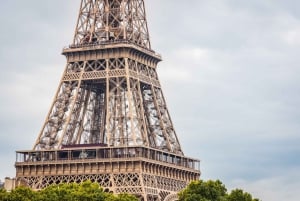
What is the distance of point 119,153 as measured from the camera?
12875 centimetres

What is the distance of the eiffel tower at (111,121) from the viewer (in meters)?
129

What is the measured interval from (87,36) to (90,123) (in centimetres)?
1119

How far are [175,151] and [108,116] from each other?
11.1 metres

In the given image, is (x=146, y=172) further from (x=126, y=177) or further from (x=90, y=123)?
(x=90, y=123)

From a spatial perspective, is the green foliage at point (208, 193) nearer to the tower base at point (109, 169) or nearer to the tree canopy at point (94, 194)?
the tree canopy at point (94, 194)

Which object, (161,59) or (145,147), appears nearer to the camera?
(145,147)

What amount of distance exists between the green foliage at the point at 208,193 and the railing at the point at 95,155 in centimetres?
838

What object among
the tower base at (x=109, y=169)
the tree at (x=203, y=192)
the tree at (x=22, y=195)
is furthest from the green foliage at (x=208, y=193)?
the tree at (x=22, y=195)

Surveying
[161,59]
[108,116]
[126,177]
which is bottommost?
[126,177]

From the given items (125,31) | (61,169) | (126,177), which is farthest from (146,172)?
(125,31)

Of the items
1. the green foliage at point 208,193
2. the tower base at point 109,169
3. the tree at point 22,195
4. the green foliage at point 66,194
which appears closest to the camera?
the tree at point 22,195

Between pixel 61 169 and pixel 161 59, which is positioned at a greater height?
pixel 161 59

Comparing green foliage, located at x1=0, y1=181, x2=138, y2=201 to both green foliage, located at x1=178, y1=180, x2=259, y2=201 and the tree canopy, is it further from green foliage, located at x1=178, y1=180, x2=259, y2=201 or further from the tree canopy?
green foliage, located at x1=178, y1=180, x2=259, y2=201

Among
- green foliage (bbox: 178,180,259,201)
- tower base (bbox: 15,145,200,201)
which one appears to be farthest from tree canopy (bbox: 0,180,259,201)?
tower base (bbox: 15,145,200,201)
